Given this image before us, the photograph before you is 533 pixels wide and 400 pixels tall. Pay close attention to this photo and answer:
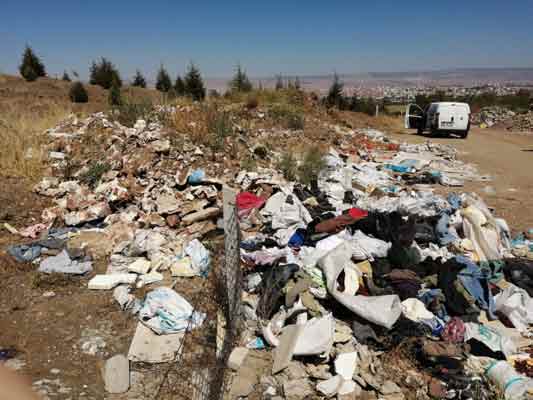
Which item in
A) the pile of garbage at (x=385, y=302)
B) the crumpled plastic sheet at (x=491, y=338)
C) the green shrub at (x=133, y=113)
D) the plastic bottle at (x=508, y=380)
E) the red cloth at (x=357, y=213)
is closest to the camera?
the plastic bottle at (x=508, y=380)

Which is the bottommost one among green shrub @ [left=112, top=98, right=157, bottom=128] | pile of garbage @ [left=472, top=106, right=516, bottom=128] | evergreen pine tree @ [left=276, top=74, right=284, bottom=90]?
pile of garbage @ [left=472, top=106, right=516, bottom=128]

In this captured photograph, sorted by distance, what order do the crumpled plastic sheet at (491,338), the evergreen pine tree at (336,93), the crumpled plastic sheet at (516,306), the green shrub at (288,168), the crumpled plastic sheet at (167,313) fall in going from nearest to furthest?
the crumpled plastic sheet at (491,338) → the crumpled plastic sheet at (167,313) → the crumpled plastic sheet at (516,306) → the green shrub at (288,168) → the evergreen pine tree at (336,93)

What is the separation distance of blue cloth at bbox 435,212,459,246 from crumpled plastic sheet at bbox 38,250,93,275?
12.4 feet

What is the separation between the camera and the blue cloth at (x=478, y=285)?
3.10m

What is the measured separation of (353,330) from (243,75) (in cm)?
1474

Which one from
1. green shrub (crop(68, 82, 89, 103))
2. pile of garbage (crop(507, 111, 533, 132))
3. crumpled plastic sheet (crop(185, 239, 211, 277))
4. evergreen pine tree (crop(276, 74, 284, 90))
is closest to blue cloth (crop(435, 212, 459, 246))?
crumpled plastic sheet (crop(185, 239, 211, 277))

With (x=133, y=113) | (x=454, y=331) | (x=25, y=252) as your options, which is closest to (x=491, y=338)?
(x=454, y=331)

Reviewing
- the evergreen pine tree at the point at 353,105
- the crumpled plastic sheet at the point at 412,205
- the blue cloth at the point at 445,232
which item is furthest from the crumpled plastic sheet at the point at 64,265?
the evergreen pine tree at the point at 353,105

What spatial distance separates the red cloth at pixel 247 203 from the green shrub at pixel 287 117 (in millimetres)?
6187

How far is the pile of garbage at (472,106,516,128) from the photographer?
65.2 feet

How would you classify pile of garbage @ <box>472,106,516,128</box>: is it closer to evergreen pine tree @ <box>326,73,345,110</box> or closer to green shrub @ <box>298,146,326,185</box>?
evergreen pine tree @ <box>326,73,345,110</box>

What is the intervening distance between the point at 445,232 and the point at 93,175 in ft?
15.7

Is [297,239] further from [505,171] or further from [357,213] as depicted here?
[505,171]

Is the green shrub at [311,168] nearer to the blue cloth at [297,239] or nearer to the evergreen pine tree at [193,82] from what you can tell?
the blue cloth at [297,239]
